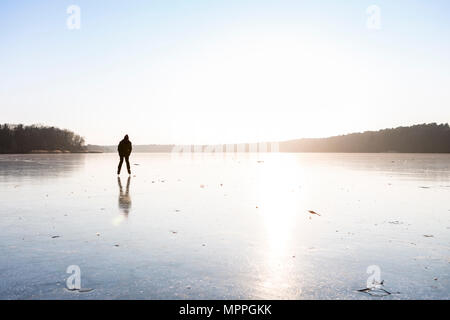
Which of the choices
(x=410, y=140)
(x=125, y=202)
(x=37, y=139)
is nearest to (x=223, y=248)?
(x=125, y=202)

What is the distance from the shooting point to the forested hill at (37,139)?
5048 inches

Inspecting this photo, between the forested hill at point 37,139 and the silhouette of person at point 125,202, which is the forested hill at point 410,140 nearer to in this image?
the forested hill at point 37,139

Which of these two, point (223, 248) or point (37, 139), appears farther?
point (37, 139)

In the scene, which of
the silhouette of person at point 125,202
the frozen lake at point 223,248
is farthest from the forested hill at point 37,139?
the frozen lake at point 223,248

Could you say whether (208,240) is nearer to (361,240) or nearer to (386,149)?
(361,240)

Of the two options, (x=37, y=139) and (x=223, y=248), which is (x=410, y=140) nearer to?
(x=37, y=139)

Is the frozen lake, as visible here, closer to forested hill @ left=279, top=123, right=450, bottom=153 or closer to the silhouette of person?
the silhouette of person

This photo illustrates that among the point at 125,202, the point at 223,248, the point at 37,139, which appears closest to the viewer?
the point at 223,248

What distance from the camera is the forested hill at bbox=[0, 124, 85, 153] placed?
128m

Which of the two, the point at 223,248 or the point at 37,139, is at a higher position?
the point at 37,139

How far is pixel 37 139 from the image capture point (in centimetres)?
14038
